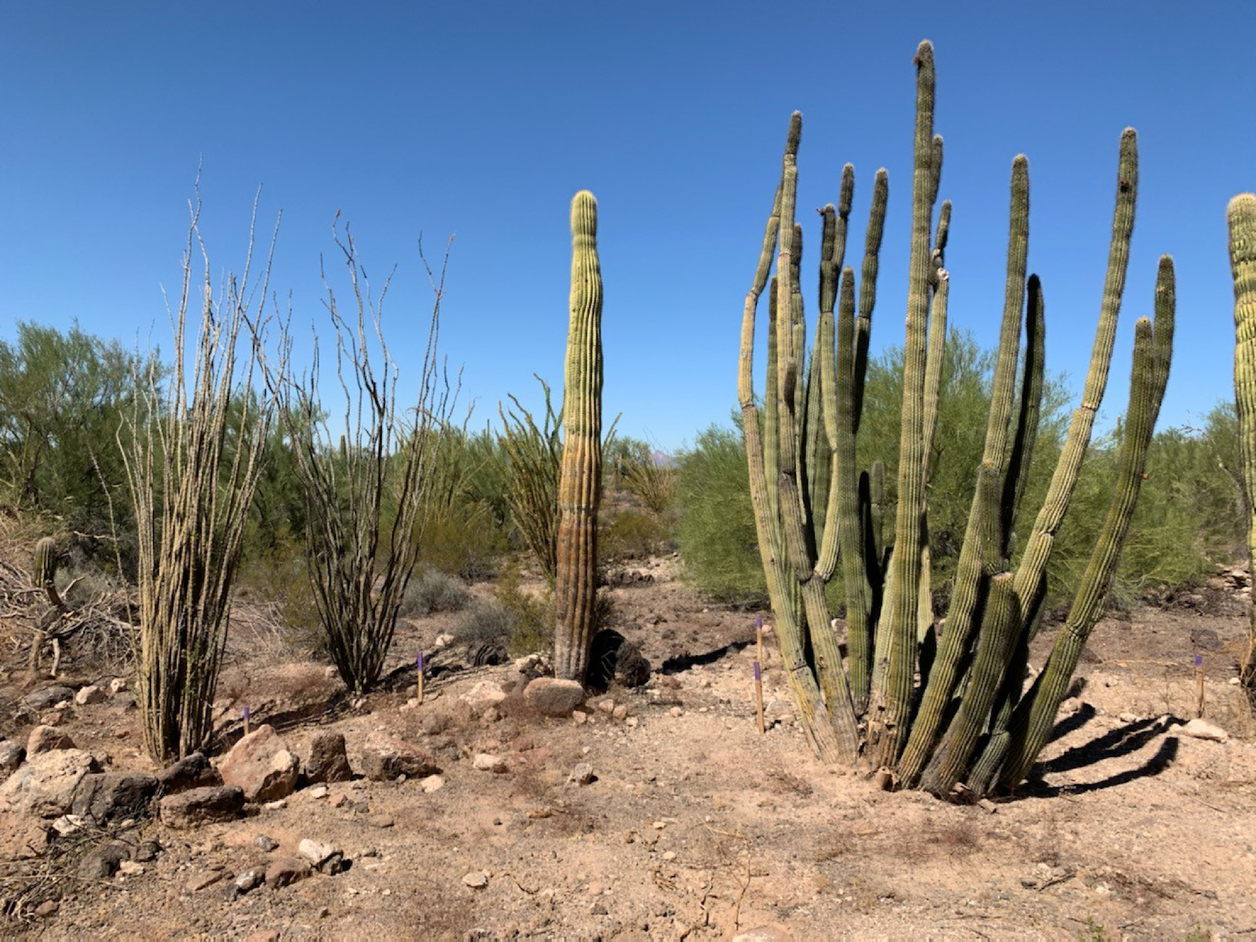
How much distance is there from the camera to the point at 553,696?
6.02 m

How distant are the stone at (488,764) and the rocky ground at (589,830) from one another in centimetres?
2

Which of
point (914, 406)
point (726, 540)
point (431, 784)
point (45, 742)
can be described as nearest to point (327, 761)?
point (431, 784)

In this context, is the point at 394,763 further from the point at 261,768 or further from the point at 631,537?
the point at 631,537

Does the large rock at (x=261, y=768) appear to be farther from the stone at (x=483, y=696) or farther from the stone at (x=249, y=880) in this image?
the stone at (x=483, y=696)

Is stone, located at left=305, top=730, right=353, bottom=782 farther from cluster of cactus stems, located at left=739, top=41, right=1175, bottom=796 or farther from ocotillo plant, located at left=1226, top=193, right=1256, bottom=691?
ocotillo plant, located at left=1226, top=193, right=1256, bottom=691

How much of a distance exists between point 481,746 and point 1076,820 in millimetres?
3450

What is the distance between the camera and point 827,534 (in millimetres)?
5062

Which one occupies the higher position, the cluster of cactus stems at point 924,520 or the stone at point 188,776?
the cluster of cactus stems at point 924,520

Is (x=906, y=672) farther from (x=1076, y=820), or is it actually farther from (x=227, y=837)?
(x=227, y=837)

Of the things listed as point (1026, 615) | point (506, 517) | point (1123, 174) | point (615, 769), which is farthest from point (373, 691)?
point (506, 517)

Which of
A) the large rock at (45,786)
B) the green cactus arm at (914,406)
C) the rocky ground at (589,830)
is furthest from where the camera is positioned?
the green cactus arm at (914,406)

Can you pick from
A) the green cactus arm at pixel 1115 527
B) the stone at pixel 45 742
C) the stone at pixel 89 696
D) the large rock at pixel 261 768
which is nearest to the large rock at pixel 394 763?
the large rock at pixel 261 768

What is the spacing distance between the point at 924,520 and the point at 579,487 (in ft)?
9.69

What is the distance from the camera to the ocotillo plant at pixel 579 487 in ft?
21.6
